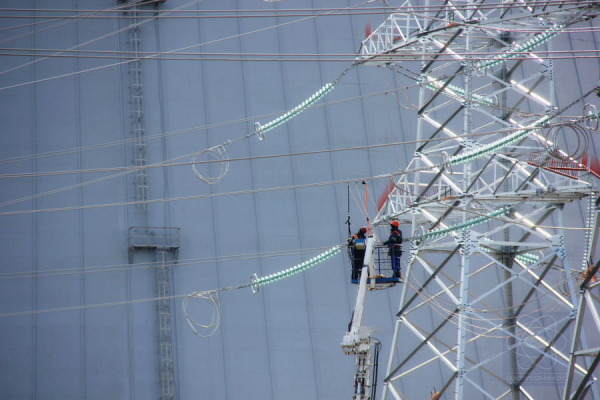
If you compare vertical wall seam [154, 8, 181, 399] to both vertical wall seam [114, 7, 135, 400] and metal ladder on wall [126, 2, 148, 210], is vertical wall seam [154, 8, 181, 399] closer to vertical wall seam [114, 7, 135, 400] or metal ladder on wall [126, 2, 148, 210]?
metal ladder on wall [126, 2, 148, 210]

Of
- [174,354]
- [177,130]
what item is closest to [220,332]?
[174,354]

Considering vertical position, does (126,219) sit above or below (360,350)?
above

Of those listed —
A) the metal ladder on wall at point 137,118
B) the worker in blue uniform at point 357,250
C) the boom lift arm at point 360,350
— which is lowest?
the boom lift arm at point 360,350

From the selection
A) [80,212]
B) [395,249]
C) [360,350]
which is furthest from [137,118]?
Result: [360,350]

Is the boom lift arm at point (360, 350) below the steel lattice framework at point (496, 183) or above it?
below

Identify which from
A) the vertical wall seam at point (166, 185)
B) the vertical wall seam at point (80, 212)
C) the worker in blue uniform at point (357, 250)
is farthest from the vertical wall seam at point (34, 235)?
the worker in blue uniform at point (357, 250)

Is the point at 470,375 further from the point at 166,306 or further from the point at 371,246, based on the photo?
the point at 371,246

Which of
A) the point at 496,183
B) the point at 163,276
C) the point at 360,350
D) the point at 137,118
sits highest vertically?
the point at 137,118

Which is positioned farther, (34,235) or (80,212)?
(80,212)

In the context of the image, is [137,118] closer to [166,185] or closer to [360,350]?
[166,185]

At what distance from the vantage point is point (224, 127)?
28.4 metres

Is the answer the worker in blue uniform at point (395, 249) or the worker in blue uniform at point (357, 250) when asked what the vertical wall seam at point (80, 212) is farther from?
the worker in blue uniform at point (395, 249)

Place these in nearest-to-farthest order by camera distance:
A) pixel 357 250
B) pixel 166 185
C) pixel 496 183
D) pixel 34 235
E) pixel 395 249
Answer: pixel 357 250 → pixel 395 249 → pixel 496 183 → pixel 34 235 → pixel 166 185

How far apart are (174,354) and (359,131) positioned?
10.8 meters
